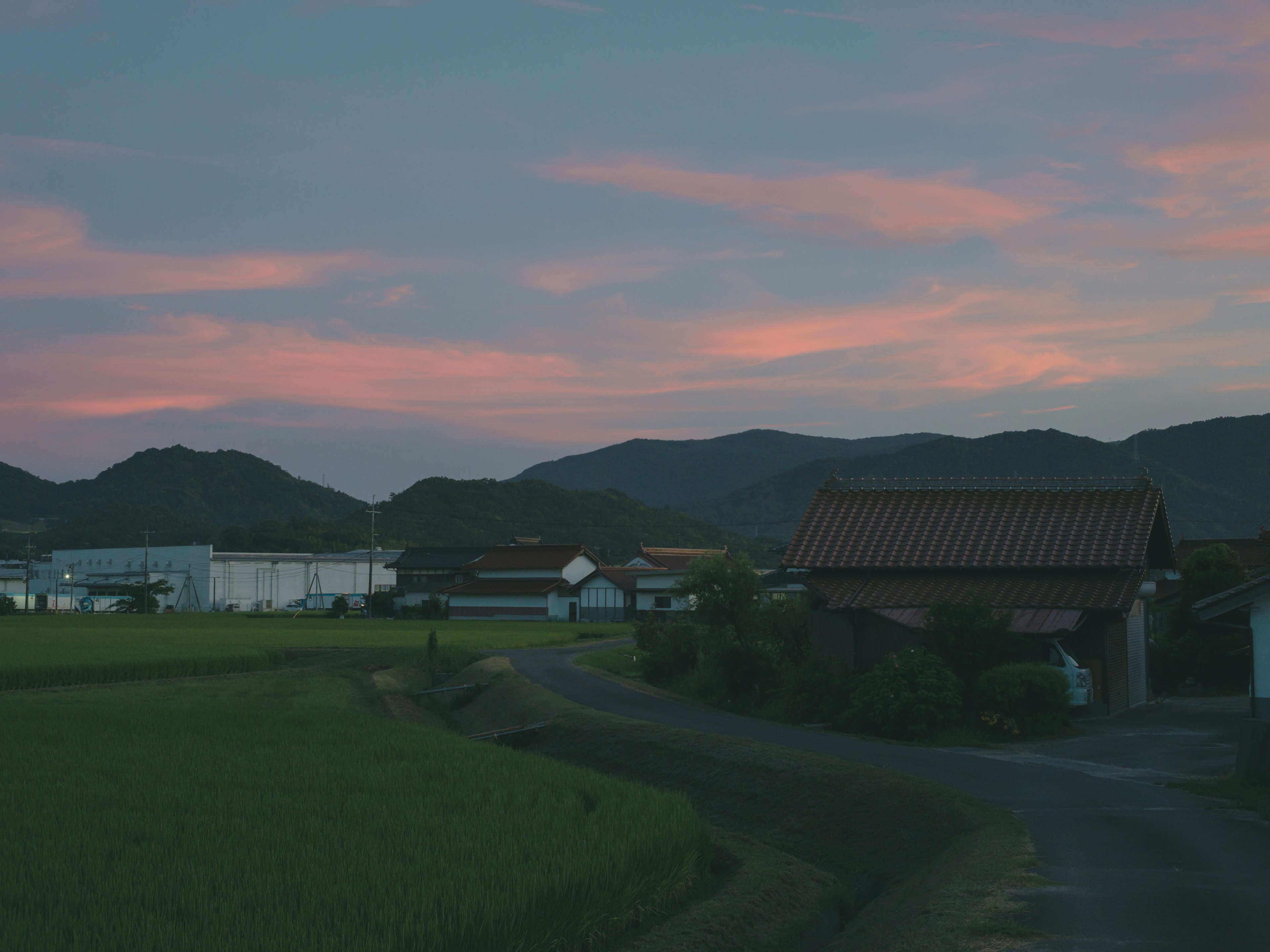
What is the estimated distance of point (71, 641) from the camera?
4938cm

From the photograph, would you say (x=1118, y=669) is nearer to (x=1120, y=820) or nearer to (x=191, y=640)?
(x=1120, y=820)

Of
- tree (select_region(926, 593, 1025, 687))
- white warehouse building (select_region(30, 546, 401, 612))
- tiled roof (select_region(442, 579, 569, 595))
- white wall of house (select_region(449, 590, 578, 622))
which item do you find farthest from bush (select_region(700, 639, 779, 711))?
white warehouse building (select_region(30, 546, 401, 612))

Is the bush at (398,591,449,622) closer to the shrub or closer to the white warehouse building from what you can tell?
the white warehouse building

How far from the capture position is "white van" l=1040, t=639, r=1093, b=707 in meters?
27.7

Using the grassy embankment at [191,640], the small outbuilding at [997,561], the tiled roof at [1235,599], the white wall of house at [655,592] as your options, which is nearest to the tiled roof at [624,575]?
the white wall of house at [655,592]

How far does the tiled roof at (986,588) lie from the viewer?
29.2 metres

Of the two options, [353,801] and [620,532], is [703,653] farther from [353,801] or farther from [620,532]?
[620,532]

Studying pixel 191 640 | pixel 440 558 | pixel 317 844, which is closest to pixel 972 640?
pixel 317 844

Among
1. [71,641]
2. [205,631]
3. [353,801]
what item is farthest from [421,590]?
[353,801]

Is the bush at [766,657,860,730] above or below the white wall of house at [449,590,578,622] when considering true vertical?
above

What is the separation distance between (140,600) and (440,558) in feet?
89.0

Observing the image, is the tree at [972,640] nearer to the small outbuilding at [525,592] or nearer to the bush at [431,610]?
the small outbuilding at [525,592]

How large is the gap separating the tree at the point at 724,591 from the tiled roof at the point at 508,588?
183 ft

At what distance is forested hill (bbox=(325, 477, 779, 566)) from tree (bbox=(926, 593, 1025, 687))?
141560 millimetres
